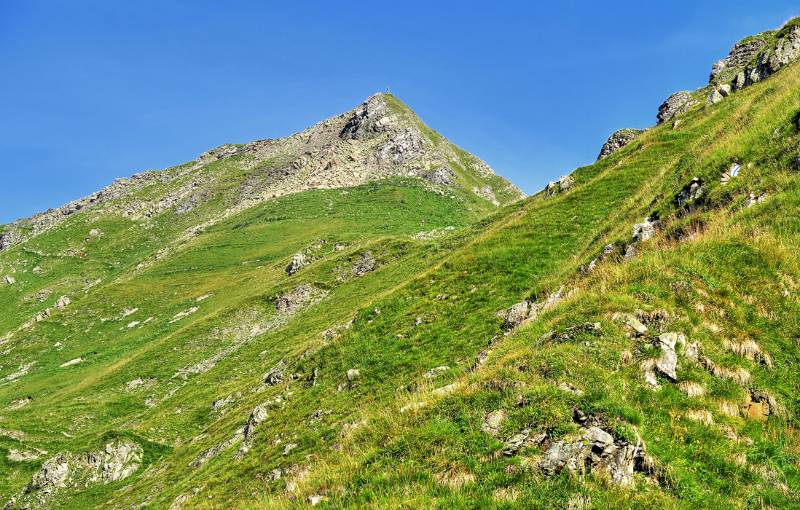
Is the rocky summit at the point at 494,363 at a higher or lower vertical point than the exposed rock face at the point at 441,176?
lower

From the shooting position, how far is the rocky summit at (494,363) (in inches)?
→ 374

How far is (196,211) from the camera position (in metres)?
141

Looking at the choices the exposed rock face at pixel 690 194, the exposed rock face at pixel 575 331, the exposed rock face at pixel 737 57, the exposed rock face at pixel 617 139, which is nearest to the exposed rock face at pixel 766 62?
the exposed rock face at pixel 737 57

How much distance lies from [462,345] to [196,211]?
5455 inches

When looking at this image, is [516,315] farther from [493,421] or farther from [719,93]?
[719,93]

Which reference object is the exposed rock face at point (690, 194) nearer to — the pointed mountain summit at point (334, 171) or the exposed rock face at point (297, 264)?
the exposed rock face at point (297, 264)

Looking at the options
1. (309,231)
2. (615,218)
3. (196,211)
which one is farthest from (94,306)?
(615,218)

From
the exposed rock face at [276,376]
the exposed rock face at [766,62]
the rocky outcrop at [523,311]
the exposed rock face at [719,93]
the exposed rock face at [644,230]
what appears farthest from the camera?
the exposed rock face at [719,93]

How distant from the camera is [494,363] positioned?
44.1 ft

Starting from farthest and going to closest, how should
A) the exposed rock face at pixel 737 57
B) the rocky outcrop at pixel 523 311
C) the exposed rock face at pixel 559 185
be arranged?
1. the exposed rock face at pixel 737 57
2. the exposed rock face at pixel 559 185
3. the rocky outcrop at pixel 523 311

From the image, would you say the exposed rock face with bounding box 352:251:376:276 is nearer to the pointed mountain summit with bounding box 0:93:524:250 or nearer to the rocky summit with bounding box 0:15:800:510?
the rocky summit with bounding box 0:15:800:510

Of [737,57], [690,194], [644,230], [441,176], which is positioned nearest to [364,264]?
[644,230]

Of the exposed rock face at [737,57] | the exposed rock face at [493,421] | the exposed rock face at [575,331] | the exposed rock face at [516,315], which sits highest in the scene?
the exposed rock face at [737,57]

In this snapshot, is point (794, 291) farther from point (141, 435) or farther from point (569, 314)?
point (141, 435)
